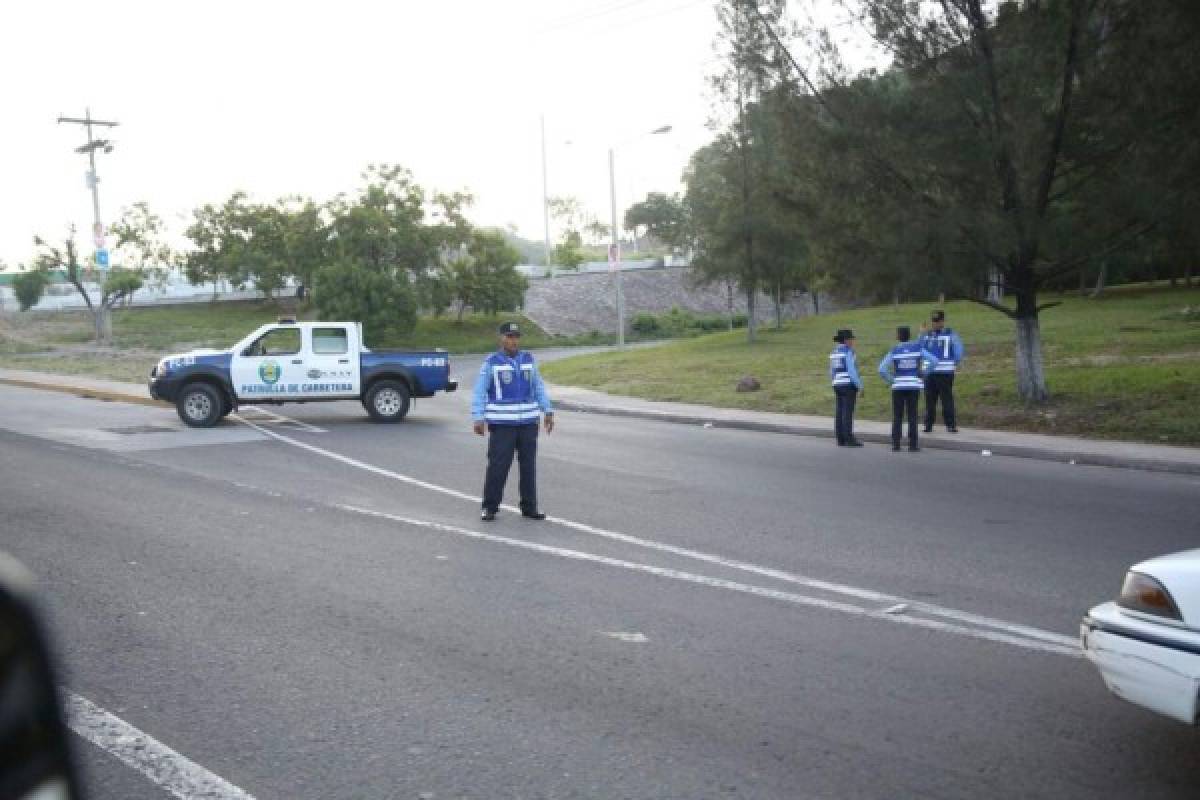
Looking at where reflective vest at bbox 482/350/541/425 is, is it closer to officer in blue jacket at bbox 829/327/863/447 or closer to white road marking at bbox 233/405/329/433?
officer in blue jacket at bbox 829/327/863/447

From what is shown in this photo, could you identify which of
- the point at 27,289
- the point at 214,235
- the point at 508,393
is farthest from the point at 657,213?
the point at 508,393

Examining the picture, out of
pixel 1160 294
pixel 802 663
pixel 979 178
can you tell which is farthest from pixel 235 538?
pixel 1160 294

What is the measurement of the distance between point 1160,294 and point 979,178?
3447cm

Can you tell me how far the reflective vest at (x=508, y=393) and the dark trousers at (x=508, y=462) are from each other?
89mm

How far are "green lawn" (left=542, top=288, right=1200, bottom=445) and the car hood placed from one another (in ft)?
40.5

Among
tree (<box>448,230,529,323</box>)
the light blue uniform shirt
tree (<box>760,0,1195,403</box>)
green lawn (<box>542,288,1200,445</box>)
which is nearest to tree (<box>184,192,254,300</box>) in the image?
tree (<box>448,230,529,323</box>)

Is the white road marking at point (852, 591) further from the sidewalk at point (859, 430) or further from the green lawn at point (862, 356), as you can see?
the green lawn at point (862, 356)

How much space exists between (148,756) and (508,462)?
5.90 meters

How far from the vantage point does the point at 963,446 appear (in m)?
16.5

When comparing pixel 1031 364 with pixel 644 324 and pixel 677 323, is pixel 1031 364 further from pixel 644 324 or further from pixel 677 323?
pixel 677 323

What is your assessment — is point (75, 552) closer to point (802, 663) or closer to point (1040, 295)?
point (802, 663)

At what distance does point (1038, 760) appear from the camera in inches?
190

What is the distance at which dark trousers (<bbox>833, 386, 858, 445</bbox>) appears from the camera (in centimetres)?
1694

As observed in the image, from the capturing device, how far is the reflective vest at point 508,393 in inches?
419
